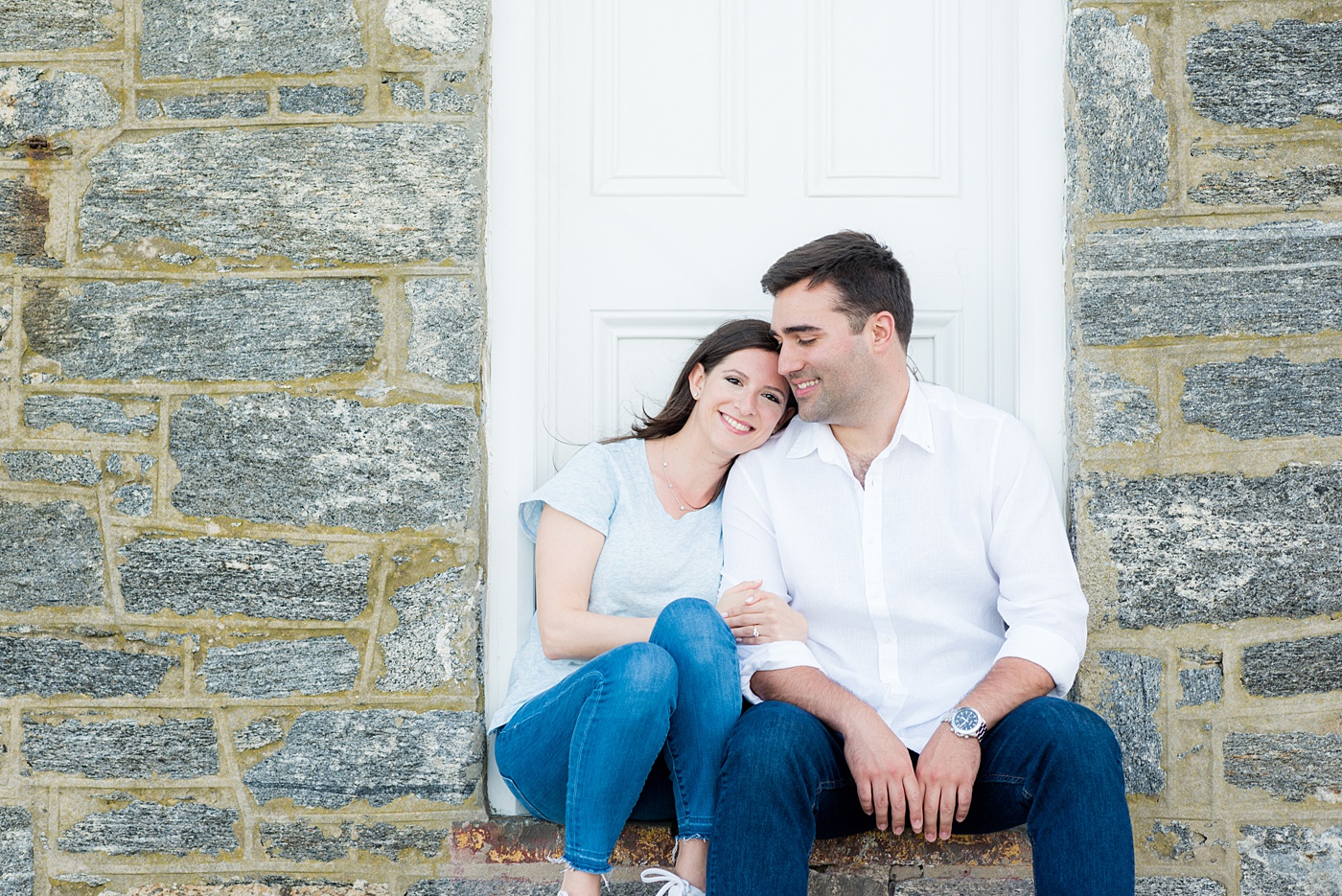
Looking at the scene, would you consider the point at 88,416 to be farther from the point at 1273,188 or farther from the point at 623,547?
the point at 1273,188

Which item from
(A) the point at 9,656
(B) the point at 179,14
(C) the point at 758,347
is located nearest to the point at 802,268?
(C) the point at 758,347

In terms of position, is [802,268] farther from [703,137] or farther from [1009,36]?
[1009,36]

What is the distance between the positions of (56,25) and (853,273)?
180 cm

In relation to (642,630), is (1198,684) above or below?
below

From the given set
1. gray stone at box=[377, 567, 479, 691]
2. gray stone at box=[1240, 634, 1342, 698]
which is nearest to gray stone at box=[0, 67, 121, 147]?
gray stone at box=[377, 567, 479, 691]

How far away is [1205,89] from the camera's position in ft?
6.95

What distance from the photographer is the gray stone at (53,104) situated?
7.13 ft

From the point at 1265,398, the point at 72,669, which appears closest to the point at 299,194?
the point at 72,669

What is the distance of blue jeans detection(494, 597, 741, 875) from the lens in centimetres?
178

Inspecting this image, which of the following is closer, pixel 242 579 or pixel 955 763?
pixel 955 763

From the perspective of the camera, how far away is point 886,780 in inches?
70.3

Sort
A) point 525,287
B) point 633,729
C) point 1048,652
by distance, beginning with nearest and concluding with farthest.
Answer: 1. point 633,729
2. point 1048,652
3. point 525,287

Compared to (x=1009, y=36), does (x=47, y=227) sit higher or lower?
lower

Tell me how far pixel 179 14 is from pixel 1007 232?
6.23ft
